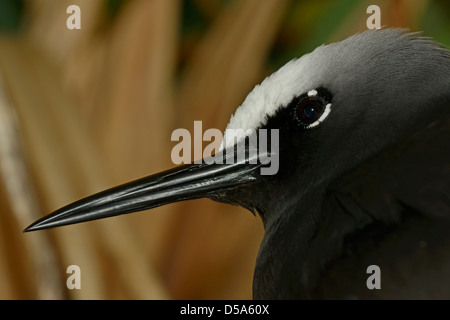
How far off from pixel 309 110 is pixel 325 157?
0.18 ft

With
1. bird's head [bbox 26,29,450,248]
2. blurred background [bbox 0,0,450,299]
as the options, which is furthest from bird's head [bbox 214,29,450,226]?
blurred background [bbox 0,0,450,299]

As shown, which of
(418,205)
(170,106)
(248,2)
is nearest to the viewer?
(418,205)

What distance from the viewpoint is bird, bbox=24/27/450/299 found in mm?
742

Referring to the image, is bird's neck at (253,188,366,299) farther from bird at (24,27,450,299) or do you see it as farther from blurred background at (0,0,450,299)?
blurred background at (0,0,450,299)

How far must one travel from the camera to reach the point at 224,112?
1426mm

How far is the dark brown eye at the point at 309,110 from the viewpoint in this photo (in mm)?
826

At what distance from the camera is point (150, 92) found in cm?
140

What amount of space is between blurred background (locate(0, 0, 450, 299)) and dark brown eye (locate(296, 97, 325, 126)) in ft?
1.25

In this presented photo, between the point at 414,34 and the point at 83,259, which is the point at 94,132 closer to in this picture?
the point at 83,259

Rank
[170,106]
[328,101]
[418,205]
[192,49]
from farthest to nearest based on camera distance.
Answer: [192,49], [170,106], [328,101], [418,205]

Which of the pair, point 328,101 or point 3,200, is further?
point 3,200

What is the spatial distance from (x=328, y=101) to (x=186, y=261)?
67 centimetres
